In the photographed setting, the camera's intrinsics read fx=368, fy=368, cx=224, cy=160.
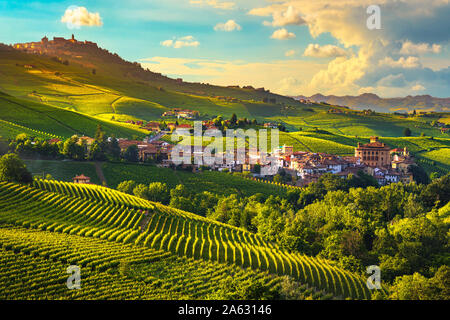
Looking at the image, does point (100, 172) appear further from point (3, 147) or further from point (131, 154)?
point (3, 147)

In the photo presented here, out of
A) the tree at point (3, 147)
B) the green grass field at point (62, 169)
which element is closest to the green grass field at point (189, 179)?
the green grass field at point (62, 169)

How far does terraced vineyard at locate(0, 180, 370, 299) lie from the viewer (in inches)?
1049

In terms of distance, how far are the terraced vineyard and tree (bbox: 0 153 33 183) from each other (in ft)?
5.95

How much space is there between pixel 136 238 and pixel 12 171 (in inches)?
880

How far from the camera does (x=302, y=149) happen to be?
354 feet

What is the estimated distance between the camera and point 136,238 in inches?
1282

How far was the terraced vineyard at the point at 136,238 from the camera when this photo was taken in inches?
1049

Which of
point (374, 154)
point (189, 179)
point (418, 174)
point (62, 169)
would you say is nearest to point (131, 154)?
point (189, 179)

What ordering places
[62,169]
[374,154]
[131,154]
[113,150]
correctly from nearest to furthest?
[62,169] < [131,154] < [113,150] < [374,154]
